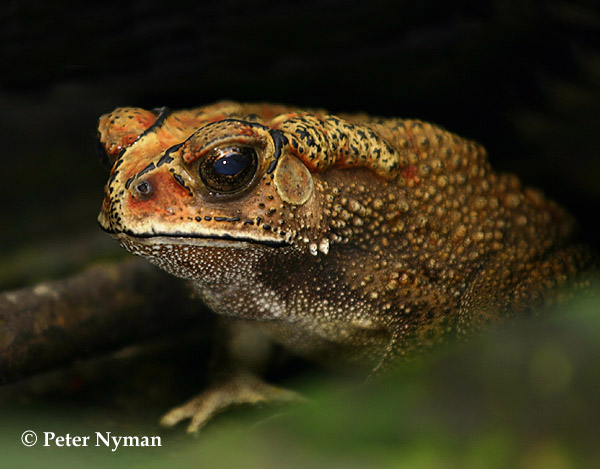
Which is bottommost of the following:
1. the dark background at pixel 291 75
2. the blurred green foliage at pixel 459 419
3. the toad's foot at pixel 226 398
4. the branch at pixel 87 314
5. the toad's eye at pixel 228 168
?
the blurred green foliage at pixel 459 419

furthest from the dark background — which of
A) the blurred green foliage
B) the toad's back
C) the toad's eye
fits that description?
the blurred green foliage

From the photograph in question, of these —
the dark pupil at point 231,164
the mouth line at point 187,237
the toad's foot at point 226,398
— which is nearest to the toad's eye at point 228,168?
the dark pupil at point 231,164

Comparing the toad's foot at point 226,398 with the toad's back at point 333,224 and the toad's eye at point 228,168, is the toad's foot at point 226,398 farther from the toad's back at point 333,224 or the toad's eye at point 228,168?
the toad's eye at point 228,168

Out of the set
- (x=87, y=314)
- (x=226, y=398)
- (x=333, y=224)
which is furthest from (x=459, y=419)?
(x=87, y=314)

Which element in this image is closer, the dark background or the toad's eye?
the toad's eye

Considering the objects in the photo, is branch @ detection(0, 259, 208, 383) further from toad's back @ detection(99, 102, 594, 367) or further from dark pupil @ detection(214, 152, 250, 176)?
dark pupil @ detection(214, 152, 250, 176)

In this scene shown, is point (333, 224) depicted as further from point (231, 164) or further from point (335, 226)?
point (231, 164)
